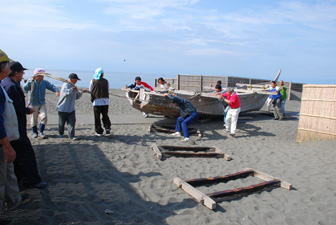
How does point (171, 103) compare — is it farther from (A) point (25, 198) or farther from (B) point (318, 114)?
(A) point (25, 198)

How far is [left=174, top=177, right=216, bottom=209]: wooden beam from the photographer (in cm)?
336

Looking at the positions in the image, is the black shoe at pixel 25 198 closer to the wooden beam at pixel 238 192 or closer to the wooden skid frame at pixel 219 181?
the wooden skid frame at pixel 219 181

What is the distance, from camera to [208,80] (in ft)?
61.1

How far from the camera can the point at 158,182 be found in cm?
423

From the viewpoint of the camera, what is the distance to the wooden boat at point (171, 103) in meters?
8.00

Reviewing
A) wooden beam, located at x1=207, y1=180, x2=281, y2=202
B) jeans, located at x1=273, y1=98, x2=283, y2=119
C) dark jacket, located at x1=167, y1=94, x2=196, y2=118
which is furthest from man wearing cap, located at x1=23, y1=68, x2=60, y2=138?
jeans, located at x1=273, y1=98, x2=283, y2=119

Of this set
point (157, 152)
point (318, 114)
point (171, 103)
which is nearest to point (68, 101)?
point (157, 152)

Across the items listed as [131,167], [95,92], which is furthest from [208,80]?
[131,167]

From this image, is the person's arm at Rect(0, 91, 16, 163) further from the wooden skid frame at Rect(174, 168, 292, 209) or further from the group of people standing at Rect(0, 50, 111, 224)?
the wooden skid frame at Rect(174, 168, 292, 209)

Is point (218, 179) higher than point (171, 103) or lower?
lower

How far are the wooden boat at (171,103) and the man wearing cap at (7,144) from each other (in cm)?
520

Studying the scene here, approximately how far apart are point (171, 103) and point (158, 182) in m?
4.42

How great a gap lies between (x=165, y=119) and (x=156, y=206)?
6.79 metres

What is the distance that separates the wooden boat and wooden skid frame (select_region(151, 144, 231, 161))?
2166mm
